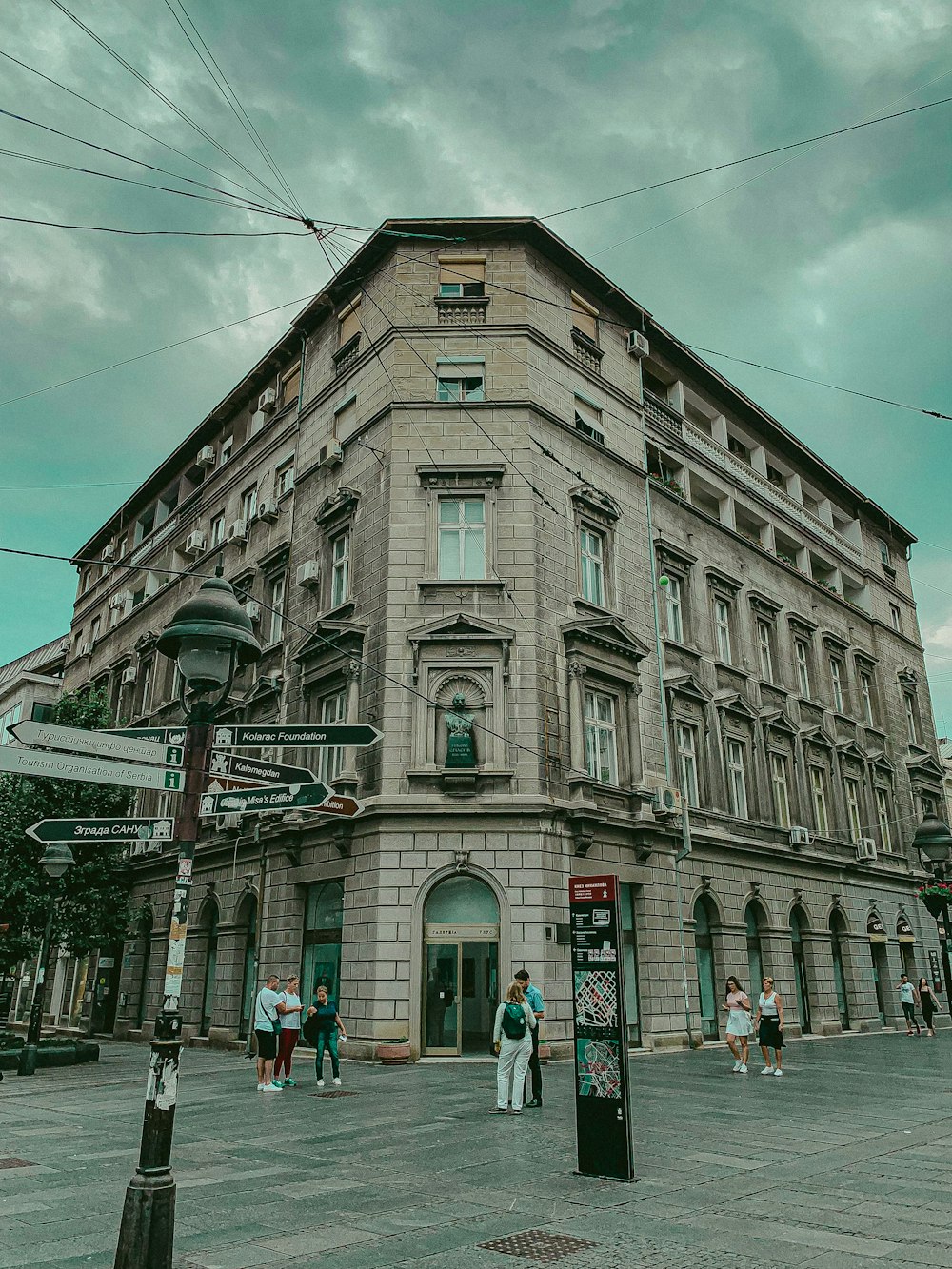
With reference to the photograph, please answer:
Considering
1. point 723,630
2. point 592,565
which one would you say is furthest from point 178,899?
point 723,630

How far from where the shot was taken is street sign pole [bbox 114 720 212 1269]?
5371 millimetres

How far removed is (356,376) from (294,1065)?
55.1 ft

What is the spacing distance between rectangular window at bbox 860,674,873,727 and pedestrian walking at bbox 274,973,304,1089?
28.1m

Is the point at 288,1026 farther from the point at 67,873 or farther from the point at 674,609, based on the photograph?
the point at 674,609

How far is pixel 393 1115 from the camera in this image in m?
12.4

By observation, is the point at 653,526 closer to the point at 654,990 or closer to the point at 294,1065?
the point at 654,990

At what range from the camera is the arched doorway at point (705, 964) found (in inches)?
949

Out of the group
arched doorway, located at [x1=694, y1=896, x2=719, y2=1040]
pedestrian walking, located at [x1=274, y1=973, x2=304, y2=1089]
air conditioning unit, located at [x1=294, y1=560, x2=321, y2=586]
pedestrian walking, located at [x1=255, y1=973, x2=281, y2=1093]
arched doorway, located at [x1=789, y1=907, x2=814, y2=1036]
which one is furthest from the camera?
arched doorway, located at [x1=789, y1=907, x2=814, y2=1036]

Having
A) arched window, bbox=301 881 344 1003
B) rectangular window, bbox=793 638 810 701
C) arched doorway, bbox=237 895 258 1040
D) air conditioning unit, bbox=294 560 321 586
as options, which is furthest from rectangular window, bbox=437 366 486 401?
rectangular window, bbox=793 638 810 701

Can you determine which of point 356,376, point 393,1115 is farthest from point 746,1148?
point 356,376

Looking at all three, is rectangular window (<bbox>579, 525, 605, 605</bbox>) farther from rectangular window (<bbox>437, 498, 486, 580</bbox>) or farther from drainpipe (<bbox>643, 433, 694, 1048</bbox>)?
rectangular window (<bbox>437, 498, 486, 580</bbox>)

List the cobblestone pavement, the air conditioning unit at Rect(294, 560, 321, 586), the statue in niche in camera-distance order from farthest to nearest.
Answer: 1. the air conditioning unit at Rect(294, 560, 321, 586)
2. the statue in niche
3. the cobblestone pavement

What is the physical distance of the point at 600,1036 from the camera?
892 centimetres

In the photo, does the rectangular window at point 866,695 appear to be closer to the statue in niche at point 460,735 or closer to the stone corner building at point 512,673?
the stone corner building at point 512,673
